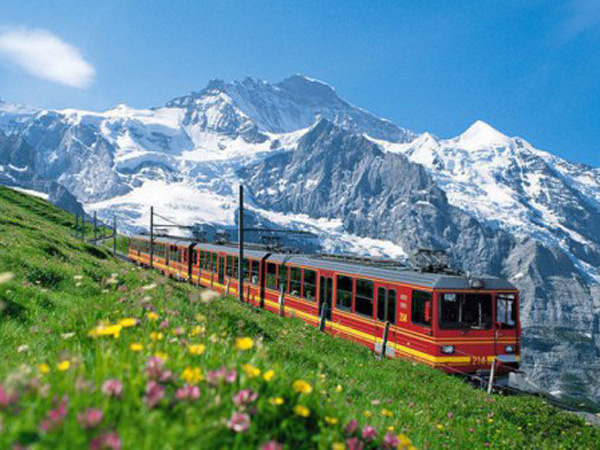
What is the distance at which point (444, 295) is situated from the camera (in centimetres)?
1453

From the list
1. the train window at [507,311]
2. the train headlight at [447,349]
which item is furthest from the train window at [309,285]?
the train window at [507,311]

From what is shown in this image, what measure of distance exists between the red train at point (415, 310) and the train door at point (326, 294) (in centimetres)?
5

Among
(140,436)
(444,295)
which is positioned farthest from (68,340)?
(444,295)

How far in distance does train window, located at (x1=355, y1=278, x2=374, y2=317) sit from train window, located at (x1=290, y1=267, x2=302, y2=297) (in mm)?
5050

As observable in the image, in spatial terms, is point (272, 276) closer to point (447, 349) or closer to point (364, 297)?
point (364, 297)

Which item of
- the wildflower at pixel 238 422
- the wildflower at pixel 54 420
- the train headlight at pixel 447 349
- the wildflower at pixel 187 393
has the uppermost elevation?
the wildflower at pixel 54 420

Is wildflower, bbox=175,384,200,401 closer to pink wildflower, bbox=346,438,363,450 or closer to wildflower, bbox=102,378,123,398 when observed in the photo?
wildflower, bbox=102,378,123,398

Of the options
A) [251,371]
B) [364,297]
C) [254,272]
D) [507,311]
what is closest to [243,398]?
[251,371]

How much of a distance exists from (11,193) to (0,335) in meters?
123

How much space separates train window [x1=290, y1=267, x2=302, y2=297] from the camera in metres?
22.5

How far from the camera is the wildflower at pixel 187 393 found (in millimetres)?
2213

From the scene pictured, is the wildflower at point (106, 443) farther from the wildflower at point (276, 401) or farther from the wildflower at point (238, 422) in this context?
the wildflower at point (276, 401)

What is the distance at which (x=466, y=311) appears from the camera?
14.9 metres

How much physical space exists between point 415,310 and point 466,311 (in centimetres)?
174
